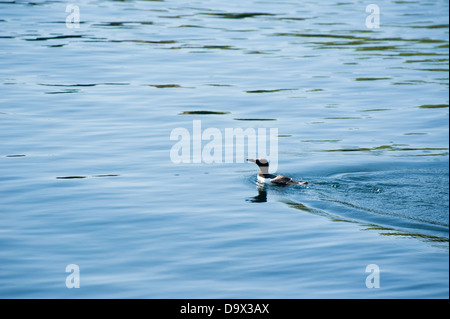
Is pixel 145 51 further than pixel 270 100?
Yes

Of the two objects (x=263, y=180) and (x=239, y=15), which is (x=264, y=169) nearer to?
(x=263, y=180)

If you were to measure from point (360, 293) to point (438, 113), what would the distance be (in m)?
9.48

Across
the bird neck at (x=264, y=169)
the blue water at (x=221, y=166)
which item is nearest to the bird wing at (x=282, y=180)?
the blue water at (x=221, y=166)

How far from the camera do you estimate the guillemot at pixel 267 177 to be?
38.8ft

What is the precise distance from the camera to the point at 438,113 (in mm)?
16344

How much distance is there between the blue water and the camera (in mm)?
8398

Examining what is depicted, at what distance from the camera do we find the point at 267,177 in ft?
39.2

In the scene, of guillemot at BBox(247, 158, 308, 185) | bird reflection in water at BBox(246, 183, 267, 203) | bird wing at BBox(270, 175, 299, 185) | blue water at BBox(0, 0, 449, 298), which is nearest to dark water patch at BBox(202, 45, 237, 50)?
blue water at BBox(0, 0, 449, 298)

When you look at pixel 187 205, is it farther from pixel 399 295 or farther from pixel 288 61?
pixel 288 61

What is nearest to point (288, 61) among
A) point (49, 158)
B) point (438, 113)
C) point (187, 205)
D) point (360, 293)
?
point (438, 113)

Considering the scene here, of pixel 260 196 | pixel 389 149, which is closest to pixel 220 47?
pixel 389 149

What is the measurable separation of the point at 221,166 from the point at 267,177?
1278 millimetres

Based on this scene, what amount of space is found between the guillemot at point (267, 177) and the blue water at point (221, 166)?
154 millimetres
